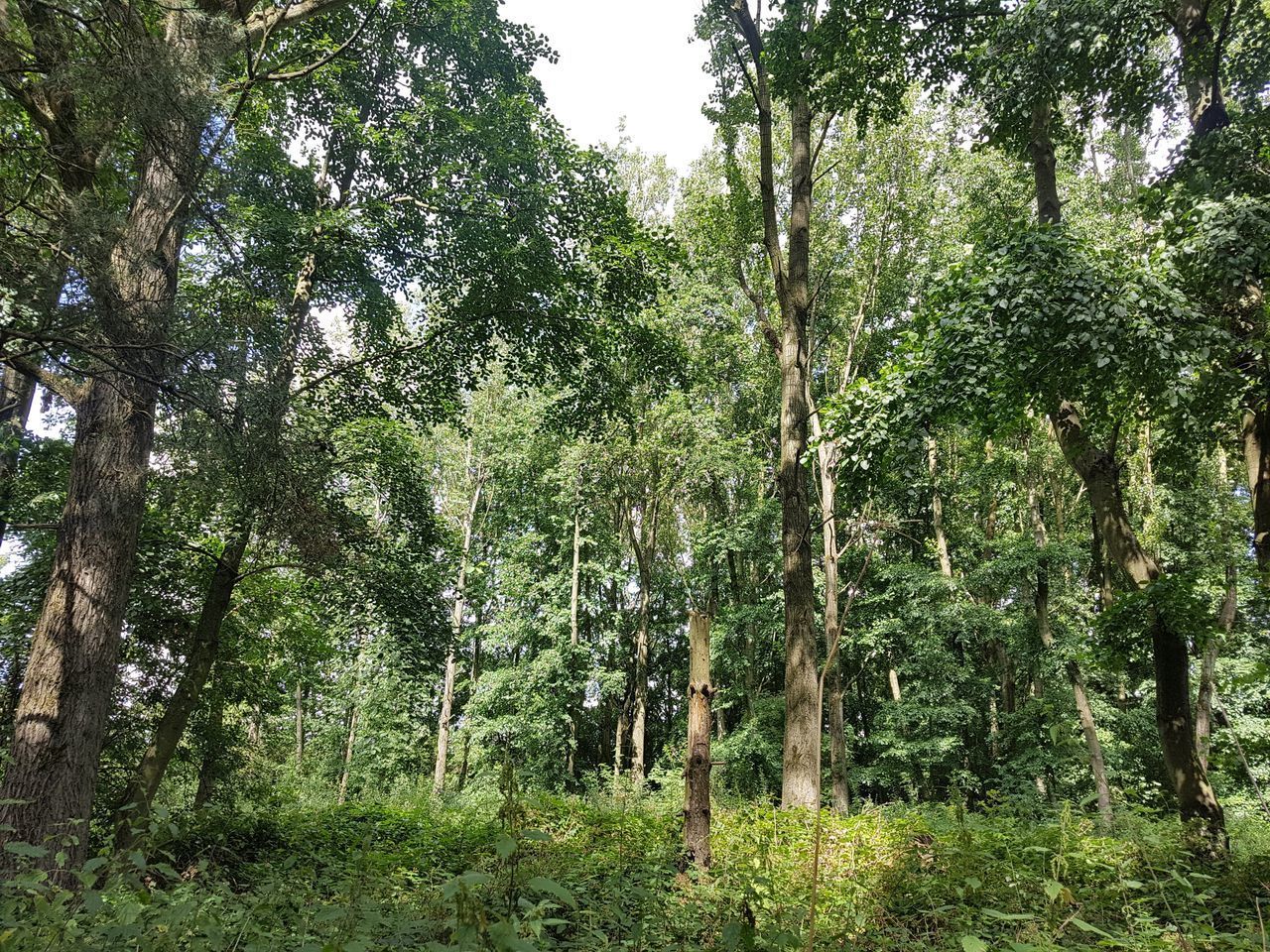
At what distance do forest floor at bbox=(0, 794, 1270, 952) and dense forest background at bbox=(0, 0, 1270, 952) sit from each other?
0.17 ft

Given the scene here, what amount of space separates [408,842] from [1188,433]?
960 centimetres

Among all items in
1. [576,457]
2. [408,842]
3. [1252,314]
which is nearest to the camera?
[1252,314]

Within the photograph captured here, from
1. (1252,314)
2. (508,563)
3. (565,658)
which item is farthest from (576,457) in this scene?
(1252,314)

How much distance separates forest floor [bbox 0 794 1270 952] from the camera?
228 centimetres

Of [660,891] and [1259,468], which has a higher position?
[1259,468]

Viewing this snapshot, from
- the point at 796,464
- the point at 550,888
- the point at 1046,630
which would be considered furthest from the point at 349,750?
the point at 550,888

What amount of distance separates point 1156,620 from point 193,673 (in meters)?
10.4

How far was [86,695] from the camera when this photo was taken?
15.3ft

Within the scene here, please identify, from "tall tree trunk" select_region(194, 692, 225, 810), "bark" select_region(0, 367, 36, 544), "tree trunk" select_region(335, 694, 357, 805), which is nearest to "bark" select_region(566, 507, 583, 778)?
"tree trunk" select_region(335, 694, 357, 805)

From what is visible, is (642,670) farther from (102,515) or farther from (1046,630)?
(102,515)

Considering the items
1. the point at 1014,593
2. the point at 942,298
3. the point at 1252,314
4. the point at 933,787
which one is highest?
the point at 942,298

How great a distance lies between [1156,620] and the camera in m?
6.08

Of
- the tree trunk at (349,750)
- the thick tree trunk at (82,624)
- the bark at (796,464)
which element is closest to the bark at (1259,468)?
the bark at (796,464)

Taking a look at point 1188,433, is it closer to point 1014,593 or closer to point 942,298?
point 942,298
